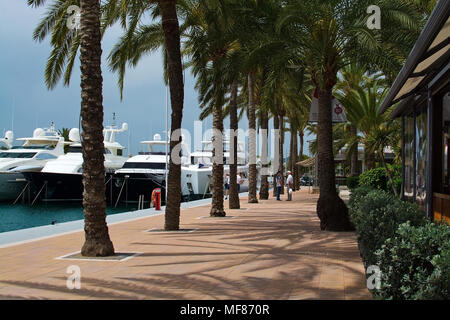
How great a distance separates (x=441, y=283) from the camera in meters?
4.03

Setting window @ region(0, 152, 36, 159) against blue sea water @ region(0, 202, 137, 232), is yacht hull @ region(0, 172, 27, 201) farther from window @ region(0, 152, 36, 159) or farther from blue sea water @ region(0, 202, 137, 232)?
window @ region(0, 152, 36, 159)

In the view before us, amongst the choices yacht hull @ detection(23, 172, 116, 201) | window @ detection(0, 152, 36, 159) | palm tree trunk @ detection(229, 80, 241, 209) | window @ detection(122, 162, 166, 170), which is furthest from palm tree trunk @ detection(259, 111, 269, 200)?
window @ detection(0, 152, 36, 159)

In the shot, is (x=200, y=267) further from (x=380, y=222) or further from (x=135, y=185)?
(x=135, y=185)

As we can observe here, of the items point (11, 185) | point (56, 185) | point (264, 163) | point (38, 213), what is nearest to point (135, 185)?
point (56, 185)

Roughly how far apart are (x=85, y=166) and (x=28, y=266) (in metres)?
2.04

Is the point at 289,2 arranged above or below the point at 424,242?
above

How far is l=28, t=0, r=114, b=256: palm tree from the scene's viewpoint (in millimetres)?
9555

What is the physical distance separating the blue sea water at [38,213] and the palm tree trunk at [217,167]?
14193 millimetres

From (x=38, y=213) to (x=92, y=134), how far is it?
30.1 meters

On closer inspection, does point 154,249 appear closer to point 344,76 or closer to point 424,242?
point 424,242

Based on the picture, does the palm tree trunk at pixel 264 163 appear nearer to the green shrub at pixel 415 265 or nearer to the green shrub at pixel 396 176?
the green shrub at pixel 396 176

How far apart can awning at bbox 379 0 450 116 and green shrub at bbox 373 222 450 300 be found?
7.70 feet

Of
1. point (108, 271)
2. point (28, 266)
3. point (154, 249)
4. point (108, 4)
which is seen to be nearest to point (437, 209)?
point (154, 249)

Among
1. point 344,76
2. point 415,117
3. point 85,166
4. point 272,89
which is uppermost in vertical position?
point 344,76
